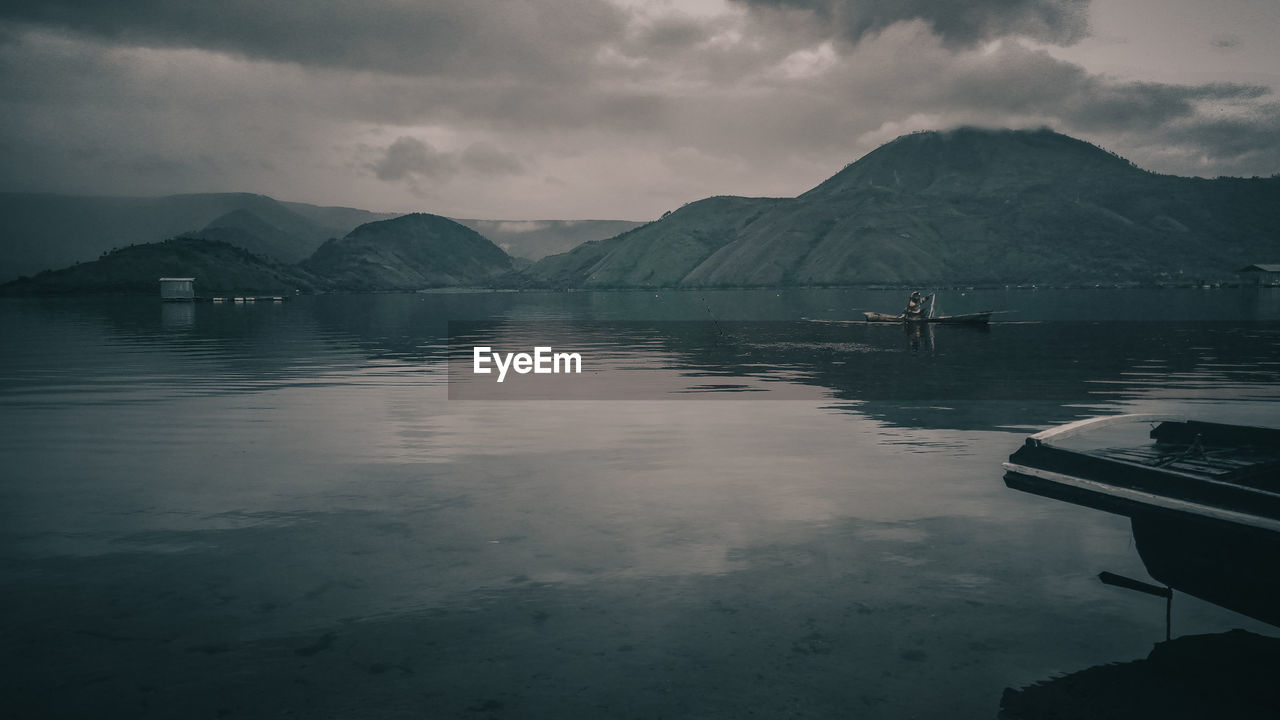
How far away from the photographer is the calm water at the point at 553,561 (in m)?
10.2

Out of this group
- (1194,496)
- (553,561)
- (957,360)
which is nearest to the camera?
(1194,496)

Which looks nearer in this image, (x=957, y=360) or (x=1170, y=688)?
(x=1170, y=688)

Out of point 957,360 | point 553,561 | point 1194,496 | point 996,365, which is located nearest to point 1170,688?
point 1194,496

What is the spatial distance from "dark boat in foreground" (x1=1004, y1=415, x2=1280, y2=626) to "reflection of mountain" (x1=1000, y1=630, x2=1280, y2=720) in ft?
2.10

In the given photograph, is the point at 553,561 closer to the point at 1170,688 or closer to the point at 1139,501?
the point at 1139,501

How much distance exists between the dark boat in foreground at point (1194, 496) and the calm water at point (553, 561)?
942 millimetres

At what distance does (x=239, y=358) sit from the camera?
2392 inches

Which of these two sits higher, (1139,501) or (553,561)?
(1139,501)

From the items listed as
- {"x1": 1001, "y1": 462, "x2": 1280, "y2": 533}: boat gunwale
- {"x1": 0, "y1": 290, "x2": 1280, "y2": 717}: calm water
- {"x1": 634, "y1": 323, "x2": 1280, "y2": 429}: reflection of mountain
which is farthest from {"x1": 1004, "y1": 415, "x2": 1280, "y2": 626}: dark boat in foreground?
{"x1": 634, "y1": 323, "x2": 1280, "y2": 429}: reflection of mountain

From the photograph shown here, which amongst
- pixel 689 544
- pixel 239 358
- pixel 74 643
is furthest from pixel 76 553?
pixel 239 358

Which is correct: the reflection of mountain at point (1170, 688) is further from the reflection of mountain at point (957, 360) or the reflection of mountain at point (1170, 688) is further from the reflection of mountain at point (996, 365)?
the reflection of mountain at point (996, 365)

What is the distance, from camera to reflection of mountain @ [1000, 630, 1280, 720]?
952 centimetres

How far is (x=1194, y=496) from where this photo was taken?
37.1 ft

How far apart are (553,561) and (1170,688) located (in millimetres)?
8489
